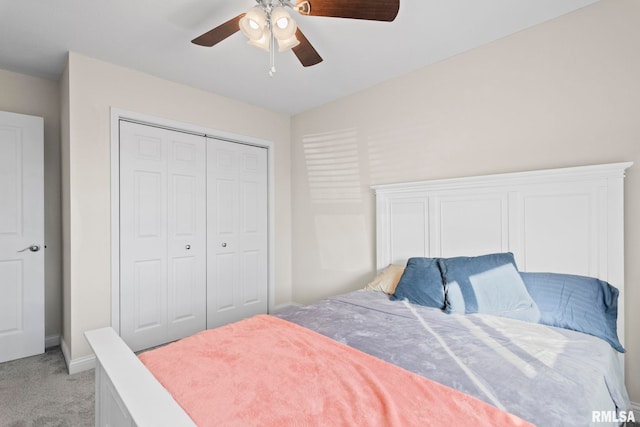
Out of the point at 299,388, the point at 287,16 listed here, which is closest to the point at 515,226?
the point at 299,388

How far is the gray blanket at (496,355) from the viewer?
3.42ft

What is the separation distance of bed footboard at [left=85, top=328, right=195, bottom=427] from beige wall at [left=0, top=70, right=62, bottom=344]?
2014 mm

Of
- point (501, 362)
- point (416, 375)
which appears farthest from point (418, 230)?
point (416, 375)

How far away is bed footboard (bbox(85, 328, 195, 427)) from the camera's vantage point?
91cm

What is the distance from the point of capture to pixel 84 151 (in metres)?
2.52

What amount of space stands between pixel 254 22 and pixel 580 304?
2.37 m

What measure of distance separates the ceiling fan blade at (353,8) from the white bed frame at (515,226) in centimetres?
138

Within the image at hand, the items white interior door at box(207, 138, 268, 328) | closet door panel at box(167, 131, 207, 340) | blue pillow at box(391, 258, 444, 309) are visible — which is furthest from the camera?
white interior door at box(207, 138, 268, 328)

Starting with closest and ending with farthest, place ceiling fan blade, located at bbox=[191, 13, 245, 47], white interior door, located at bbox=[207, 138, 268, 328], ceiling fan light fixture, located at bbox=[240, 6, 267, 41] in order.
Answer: ceiling fan light fixture, located at bbox=[240, 6, 267, 41], ceiling fan blade, located at bbox=[191, 13, 245, 47], white interior door, located at bbox=[207, 138, 268, 328]

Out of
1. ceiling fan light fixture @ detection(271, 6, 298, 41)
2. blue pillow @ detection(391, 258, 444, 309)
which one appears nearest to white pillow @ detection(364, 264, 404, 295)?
blue pillow @ detection(391, 258, 444, 309)

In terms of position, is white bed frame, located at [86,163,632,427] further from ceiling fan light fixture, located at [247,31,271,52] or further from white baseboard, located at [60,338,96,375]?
ceiling fan light fixture, located at [247,31,271,52]

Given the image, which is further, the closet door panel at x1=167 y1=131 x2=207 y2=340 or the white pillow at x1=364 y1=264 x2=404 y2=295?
the closet door panel at x1=167 y1=131 x2=207 y2=340

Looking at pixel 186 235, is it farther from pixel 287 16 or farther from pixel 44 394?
pixel 287 16
